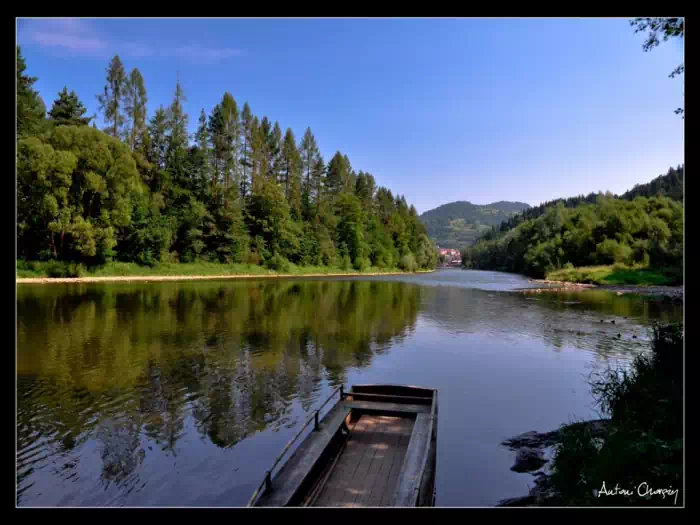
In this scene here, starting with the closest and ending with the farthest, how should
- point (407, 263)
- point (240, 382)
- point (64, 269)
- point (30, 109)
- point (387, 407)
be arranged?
point (387, 407) < point (240, 382) < point (30, 109) < point (64, 269) < point (407, 263)

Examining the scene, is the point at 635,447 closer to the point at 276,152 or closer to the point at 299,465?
the point at 299,465

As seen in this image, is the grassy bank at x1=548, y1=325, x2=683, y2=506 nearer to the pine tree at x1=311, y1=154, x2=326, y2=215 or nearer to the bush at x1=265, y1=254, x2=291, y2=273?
the bush at x1=265, y1=254, x2=291, y2=273

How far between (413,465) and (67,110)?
146 feet

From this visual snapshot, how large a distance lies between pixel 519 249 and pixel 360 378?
8776cm

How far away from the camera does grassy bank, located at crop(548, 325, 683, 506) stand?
368 cm

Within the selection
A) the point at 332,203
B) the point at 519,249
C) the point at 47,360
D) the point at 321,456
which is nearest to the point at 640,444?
the point at 321,456

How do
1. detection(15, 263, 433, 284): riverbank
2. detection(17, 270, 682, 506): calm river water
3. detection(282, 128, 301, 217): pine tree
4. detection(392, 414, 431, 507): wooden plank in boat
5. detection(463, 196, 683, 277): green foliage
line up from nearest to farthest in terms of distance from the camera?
detection(392, 414, 431, 507): wooden plank in boat, detection(17, 270, 682, 506): calm river water, detection(15, 263, 433, 284): riverbank, detection(463, 196, 683, 277): green foliage, detection(282, 128, 301, 217): pine tree

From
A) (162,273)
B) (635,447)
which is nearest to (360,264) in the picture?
(162,273)

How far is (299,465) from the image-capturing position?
4.81 metres

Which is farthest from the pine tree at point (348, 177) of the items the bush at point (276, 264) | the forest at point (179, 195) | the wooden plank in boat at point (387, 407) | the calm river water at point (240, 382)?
the wooden plank in boat at point (387, 407)

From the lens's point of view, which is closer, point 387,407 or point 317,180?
point 387,407

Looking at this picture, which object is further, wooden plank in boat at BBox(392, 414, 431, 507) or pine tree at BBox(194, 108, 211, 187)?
pine tree at BBox(194, 108, 211, 187)

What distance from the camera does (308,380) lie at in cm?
1017

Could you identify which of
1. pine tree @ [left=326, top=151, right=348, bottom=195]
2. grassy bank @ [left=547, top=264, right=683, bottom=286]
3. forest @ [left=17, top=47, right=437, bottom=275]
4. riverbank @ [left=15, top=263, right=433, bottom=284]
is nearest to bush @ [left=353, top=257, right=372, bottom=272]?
forest @ [left=17, top=47, right=437, bottom=275]
